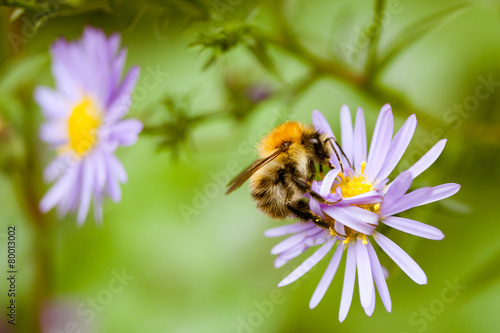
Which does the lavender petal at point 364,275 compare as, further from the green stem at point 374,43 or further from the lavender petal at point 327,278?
the green stem at point 374,43

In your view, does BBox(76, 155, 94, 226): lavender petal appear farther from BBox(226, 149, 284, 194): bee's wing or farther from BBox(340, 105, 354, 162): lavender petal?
BBox(340, 105, 354, 162): lavender petal

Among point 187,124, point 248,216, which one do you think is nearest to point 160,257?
point 248,216

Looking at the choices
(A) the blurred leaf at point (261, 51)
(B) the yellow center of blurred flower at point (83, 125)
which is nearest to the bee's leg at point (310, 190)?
(A) the blurred leaf at point (261, 51)

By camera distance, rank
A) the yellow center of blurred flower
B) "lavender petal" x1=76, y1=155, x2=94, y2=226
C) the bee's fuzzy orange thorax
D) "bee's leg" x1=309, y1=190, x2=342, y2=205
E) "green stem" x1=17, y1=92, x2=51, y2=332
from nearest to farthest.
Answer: "bee's leg" x1=309, y1=190, x2=342, y2=205
the bee's fuzzy orange thorax
"lavender petal" x1=76, y1=155, x2=94, y2=226
the yellow center of blurred flower
"green stem" x1=17, y1=92, x2=51, y2=332

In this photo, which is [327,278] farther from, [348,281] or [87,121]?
[87,121]

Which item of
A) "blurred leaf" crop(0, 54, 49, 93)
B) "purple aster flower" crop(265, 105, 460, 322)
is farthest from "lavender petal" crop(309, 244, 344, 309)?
"blurred leaf" crop(0, 54, 49, 93)

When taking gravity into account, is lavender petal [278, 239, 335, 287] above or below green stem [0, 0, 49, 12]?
below

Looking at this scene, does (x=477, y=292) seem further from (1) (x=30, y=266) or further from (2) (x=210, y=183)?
(1) (x=30, y=266)
